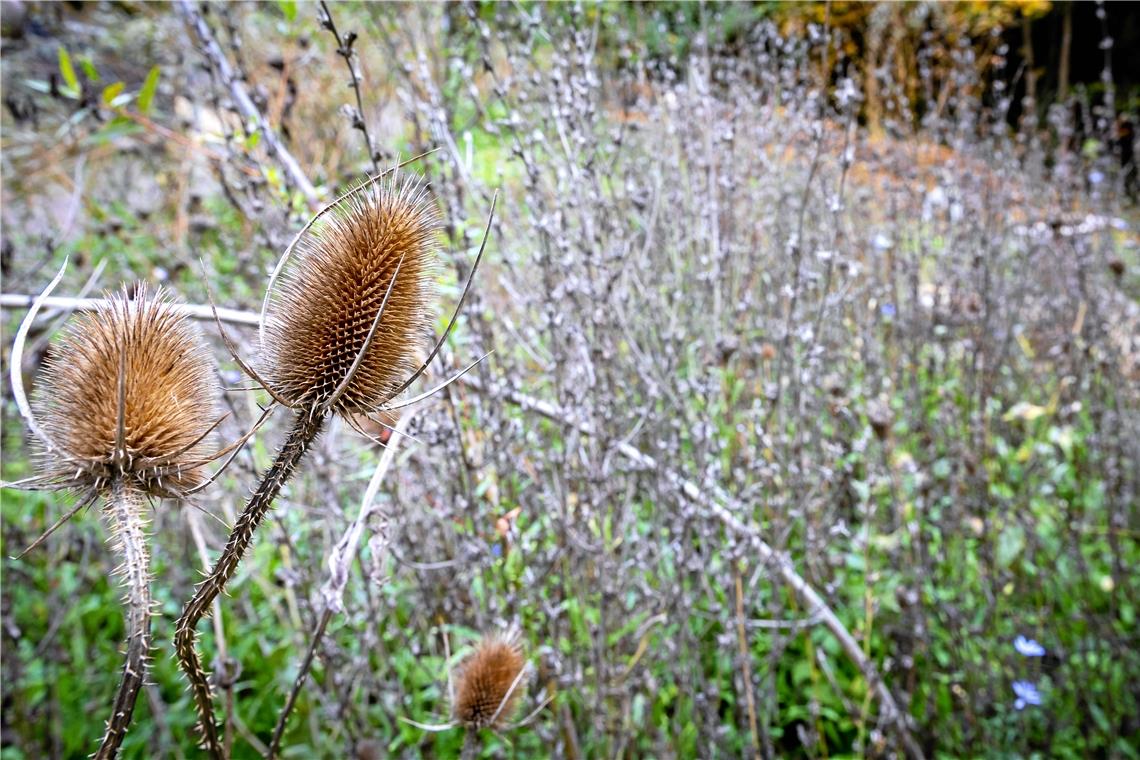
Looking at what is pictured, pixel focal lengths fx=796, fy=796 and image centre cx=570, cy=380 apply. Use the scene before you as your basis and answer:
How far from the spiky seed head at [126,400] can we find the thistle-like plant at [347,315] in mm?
94

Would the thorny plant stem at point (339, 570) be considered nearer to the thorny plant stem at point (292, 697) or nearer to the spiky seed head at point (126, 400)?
the thorny plant stem at point (292, 697)

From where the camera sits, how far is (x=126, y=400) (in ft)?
2.73

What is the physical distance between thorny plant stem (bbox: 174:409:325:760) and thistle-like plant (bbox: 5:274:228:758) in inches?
1.5

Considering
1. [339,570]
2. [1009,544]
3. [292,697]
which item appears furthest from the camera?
[1009,544]

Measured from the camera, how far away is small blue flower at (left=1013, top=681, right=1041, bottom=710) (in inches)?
87.1

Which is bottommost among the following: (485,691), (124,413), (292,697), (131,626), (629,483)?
(629,483)

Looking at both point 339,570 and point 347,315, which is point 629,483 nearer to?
point 339,570

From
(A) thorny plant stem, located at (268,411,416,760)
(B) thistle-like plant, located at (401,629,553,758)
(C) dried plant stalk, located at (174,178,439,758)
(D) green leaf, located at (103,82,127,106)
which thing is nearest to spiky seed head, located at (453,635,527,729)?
(B) thistle-like plant, located at (401,629,553,758)


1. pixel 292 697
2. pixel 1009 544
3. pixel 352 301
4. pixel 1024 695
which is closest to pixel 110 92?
pixel 352 301

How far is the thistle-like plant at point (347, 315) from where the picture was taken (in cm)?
86

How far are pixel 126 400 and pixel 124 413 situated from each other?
3 centimetres

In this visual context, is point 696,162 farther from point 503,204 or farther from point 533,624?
point 533,624

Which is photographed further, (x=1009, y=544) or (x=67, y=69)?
(x=1009, y=544)

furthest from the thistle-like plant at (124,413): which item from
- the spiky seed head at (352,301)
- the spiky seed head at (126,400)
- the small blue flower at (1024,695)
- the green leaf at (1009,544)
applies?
the green leaf at (1009,544)
